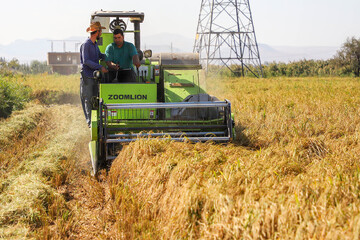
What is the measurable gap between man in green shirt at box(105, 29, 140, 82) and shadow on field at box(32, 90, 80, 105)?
8.55 meters

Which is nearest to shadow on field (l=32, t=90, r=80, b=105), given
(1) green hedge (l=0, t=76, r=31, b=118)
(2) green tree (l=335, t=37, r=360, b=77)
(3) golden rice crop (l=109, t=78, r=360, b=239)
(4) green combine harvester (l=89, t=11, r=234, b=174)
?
(1) green hedge (l=0, t=76, r=31, b=118)

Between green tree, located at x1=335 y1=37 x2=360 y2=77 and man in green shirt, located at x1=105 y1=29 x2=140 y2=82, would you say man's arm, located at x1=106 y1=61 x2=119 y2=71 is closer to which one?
man in green shirt, located at x1=105 y1=29 x2=140 y2=82

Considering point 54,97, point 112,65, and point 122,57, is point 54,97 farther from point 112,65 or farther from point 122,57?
point 112,65

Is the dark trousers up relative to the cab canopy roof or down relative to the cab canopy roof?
down

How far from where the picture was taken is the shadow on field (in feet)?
50.7

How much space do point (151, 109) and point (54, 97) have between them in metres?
10.3

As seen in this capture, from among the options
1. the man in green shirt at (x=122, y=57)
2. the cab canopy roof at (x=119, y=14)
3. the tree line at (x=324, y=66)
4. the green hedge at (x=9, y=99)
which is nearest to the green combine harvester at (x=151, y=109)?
the cab canopy roof at (x=119, y=14)

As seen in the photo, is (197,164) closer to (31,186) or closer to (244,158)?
(244,158)

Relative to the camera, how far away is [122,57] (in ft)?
24.0

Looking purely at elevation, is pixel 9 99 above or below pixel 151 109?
below

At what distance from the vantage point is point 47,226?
3.92m

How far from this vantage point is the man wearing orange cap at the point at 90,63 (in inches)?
275

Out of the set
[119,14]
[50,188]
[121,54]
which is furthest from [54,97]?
[50,188]

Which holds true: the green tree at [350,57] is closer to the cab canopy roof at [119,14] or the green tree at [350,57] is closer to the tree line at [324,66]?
the tree line at [324,66]
